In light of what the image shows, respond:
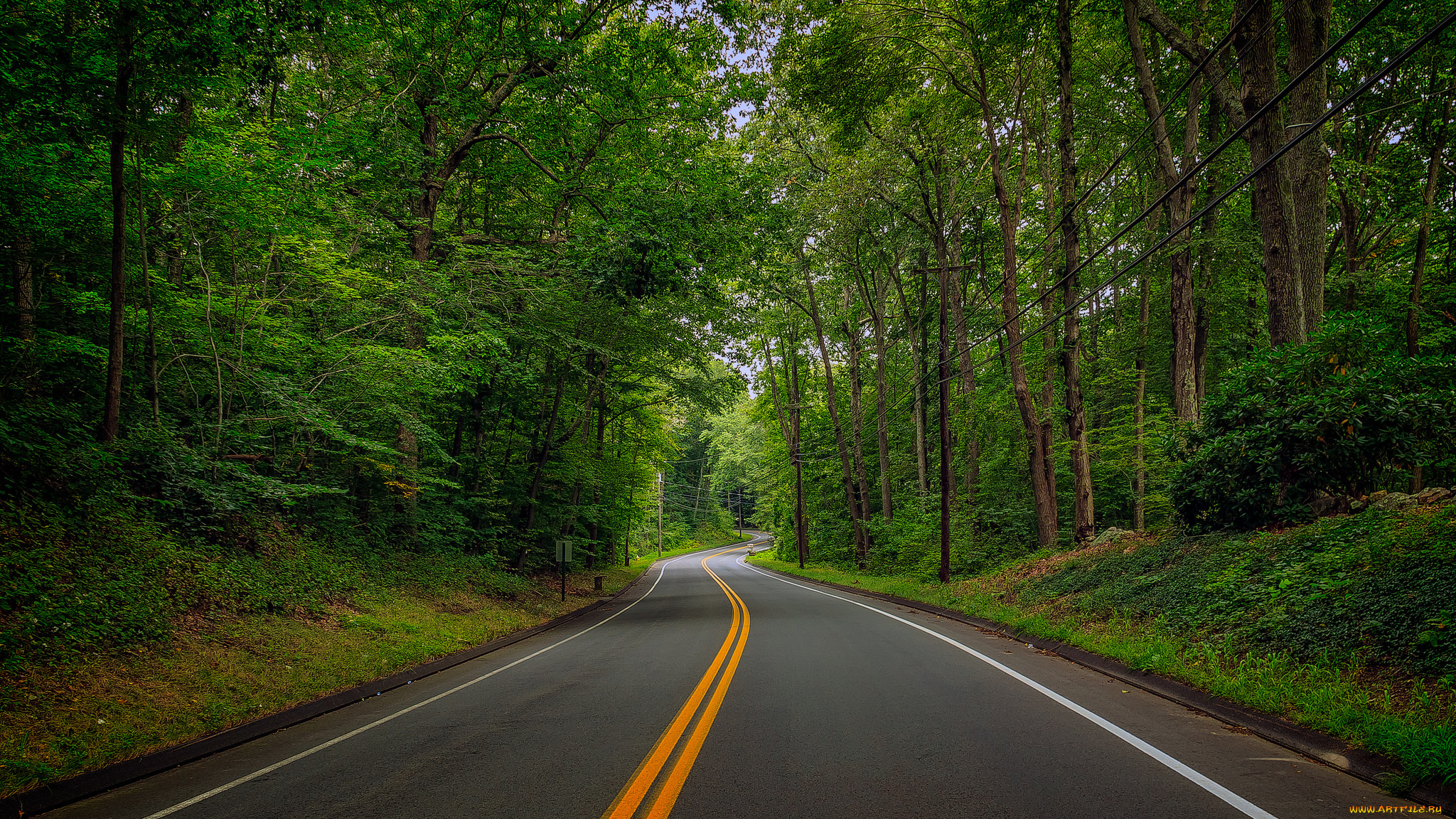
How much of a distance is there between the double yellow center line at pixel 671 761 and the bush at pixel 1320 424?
26.7 ft

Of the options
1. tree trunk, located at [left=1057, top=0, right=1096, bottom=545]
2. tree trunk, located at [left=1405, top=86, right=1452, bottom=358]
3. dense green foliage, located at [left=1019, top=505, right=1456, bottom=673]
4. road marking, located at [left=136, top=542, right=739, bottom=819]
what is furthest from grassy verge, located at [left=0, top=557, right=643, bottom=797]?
tree trunk, located at [left=1405, top=86, right=1452, bottom=358]

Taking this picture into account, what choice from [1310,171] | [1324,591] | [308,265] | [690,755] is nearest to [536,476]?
[308,265]

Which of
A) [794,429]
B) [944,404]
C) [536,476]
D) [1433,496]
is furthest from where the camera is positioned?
[794,429]

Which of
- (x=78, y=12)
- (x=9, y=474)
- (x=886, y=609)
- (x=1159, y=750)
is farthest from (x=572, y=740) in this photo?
(x=886, y=609)

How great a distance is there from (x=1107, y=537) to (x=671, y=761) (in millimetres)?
12147

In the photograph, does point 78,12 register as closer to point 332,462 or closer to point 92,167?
point 92,167

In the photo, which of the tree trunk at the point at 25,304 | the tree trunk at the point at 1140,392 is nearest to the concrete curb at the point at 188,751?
the tree trunk at the point at 25,304

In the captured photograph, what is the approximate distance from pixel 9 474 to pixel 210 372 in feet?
10.3

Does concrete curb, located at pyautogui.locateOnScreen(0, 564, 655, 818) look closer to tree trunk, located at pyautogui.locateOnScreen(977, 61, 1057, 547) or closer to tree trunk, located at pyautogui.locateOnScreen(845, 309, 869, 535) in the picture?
tree trunk, located at pyautogui.locateOnScreen(977, 61, 1057, 547)

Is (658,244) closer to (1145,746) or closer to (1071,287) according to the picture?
(1071,287)

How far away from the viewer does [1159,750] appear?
4.02m

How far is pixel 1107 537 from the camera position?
12.7 meters

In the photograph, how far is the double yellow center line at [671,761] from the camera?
3363mm

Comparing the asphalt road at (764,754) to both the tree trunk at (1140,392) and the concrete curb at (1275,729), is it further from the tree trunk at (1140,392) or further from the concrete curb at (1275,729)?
the tree trunk at (1140,392)
